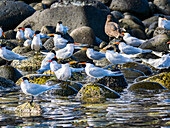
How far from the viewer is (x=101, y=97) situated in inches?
354

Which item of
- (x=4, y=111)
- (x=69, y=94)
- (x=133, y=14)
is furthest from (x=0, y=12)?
(x=4, y=111)

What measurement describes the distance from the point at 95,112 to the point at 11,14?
19884 mm

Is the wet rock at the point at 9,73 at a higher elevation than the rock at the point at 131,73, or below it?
higher

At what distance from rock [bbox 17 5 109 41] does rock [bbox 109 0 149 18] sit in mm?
8073

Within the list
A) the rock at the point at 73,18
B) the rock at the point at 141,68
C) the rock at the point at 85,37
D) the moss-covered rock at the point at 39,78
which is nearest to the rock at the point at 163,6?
the rock at the point at 73,18

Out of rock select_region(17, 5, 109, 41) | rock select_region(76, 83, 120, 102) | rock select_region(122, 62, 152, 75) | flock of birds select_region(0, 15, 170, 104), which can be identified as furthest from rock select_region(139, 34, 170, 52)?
rock select_region(76, 83, 120, 102)

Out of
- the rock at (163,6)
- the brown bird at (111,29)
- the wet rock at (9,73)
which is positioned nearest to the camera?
the wet rock at (9,73)

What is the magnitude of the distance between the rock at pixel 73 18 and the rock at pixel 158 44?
275 inches

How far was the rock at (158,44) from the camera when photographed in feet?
54.3

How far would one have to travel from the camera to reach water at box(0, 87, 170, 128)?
6316mm

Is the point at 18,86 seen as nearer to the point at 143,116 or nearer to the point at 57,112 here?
the point at 57,112

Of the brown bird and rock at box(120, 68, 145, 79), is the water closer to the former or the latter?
rock at box(120, 68, 145, 79)

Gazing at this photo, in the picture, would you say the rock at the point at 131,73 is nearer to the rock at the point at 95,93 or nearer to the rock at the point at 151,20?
the rock at the point at 95,93

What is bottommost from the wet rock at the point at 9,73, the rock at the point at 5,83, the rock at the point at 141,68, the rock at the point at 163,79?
the rock at the point at 141,68
